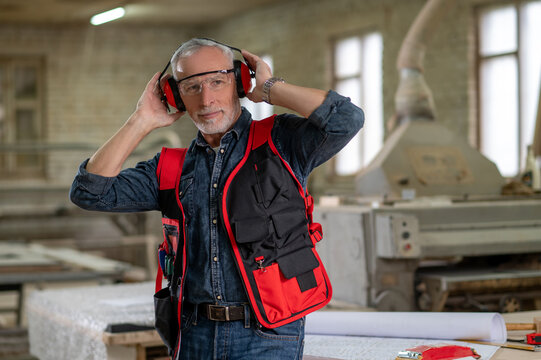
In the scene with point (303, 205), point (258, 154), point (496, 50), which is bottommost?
point (303, 205)

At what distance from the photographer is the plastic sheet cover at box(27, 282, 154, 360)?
303cm

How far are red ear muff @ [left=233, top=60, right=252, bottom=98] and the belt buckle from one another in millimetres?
568

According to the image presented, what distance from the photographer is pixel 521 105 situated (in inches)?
316

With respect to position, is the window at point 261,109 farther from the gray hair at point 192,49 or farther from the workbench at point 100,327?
the gray hair at point 192,49

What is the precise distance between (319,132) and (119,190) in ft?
1.81

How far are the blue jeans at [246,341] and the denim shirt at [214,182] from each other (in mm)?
65

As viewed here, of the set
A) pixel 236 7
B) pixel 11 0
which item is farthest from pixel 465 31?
→ pixel 11 0

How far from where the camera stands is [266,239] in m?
1.81

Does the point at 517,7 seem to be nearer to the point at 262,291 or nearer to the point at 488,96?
the point at 488,96

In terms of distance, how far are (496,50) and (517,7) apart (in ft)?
1.82

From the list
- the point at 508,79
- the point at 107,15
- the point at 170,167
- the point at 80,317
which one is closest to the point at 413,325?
the point at 170,167

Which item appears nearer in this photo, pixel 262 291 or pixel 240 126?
pixel 262 291

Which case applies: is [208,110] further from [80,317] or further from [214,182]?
[80,317]

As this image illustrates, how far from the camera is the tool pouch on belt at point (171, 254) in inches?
75.2
